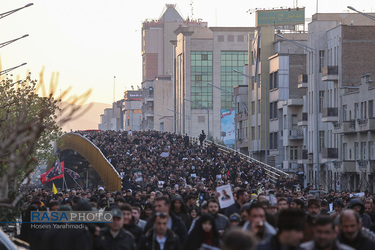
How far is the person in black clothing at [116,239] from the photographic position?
41.6ft

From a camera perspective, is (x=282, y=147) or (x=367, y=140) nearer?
(x=367, y=140)

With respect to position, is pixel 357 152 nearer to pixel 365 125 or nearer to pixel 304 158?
pixel 365 125

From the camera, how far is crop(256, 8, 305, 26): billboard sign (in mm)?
109750

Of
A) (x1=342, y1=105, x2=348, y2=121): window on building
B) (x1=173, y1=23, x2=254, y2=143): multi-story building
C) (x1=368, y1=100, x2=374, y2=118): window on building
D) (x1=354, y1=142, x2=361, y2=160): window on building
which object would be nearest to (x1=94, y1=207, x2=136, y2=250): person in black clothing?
(x1=368, y1=100, x2=374, y2=118): window on building

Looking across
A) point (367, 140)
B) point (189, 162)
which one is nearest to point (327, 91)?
point (367, 140)

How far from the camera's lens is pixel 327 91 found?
7262 centimetres

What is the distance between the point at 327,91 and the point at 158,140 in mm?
12531

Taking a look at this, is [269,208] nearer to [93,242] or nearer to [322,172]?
[93,242]

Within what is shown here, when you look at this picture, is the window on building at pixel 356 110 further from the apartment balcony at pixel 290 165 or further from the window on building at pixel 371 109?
the apartment balcony at pixel 290 165

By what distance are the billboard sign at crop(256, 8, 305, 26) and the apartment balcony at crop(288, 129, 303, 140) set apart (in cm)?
2788

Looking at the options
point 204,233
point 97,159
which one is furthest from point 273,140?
point 204,233

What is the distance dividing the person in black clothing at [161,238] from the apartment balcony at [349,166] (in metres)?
50.1

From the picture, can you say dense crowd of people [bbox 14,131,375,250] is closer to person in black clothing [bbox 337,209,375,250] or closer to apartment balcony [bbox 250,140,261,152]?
person in black clothing [bbox 337,209,375,250]

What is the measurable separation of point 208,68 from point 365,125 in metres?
93.5
